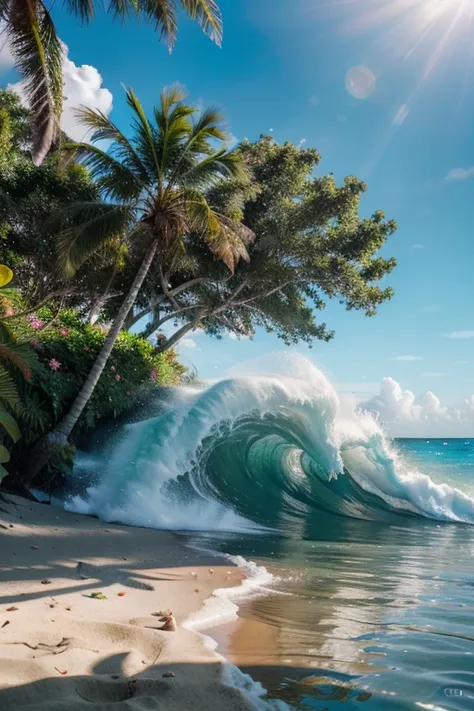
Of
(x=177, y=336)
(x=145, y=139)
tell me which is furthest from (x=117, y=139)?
(x=177, y=336)

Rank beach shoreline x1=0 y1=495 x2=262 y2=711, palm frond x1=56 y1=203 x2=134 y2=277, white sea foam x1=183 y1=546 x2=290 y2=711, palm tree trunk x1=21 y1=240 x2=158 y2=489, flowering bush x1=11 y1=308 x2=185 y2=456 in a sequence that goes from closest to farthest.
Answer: beach shoreline x1=0 y1=495 x2=262 y2=711 < white sea foam x1=183 y1=546 x2=290 y2=711 < palm tree trunk x1=21 y1=240 x2=158 y2=489 < flowering bush x1=11 y1=308 x2=185 y2=456 < palm frond x1=56 y1=203 x2=134 y2=277

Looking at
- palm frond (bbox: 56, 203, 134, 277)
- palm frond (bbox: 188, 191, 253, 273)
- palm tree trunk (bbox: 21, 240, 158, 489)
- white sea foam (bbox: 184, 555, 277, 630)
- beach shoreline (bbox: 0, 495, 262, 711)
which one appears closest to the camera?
beach shoreline (bbox: 0, 495, 262, 711)

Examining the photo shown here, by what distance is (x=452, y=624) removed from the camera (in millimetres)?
4848

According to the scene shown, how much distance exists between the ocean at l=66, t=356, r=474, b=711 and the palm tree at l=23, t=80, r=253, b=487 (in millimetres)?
2166

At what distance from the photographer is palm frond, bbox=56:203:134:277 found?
443 inches

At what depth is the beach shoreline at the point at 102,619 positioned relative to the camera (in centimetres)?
296

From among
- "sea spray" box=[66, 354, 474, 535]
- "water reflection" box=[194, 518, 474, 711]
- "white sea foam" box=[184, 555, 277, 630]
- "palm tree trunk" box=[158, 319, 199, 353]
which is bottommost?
"white sea foam" box=[184, 555, 277, 630]

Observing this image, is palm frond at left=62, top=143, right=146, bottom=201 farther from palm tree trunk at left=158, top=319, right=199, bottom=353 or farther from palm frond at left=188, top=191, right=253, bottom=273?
palm tree trunk at left=158, top=319, right=199, bottom=353

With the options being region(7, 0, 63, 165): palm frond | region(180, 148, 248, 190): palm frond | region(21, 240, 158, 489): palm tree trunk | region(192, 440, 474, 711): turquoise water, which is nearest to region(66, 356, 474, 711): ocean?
region(192, 440, 474, 711): turquoise water

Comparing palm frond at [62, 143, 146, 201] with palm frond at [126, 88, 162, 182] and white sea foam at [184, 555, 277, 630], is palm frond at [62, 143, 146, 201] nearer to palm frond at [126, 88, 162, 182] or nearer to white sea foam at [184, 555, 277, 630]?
palm frond at [126, 88, 162, 182]

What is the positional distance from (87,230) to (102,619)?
27.9 feet

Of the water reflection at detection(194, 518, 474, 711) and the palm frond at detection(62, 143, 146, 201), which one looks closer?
the water reflection at detection(194, 518, 474, 711)

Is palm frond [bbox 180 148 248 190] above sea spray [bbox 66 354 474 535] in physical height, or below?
above

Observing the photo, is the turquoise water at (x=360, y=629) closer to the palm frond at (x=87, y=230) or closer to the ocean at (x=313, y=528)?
the ocean at (x=313, y=528)
